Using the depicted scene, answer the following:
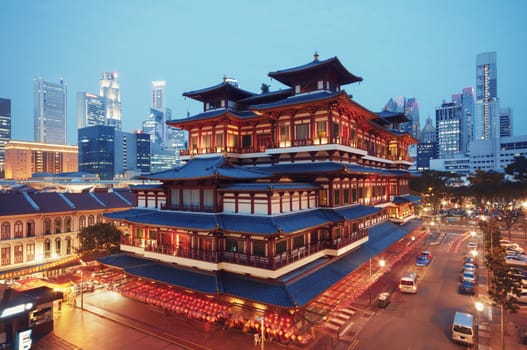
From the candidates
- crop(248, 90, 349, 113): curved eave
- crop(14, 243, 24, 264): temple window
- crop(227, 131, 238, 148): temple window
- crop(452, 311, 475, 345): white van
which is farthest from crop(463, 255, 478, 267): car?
crop(14, 243, 24, 264): temple window

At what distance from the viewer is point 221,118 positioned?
117 feet

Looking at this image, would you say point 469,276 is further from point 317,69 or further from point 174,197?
point 174,197

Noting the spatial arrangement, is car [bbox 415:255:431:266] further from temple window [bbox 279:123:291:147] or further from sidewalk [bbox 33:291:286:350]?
sidewalk [bbox 33:291:286:350]

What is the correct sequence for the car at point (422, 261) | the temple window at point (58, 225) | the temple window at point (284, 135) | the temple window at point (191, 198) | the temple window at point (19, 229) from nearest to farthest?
the temple window at point (191, 198) → the temple window at point (284, 135) → the temple window at point (19, 229) → the car at point (422, 261) → the temple window at point (58, 225)

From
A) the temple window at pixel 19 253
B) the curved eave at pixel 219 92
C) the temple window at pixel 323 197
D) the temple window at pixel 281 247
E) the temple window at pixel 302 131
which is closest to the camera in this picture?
the temple window at pixel 281 247

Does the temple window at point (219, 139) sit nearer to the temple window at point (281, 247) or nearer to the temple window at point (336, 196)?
the temple window at point (336, 196)

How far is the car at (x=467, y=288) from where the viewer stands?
3403cm

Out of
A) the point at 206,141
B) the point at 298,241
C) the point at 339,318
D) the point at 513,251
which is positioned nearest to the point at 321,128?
the point at 298,241

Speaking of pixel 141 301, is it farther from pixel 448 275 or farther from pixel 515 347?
pixel 448 275

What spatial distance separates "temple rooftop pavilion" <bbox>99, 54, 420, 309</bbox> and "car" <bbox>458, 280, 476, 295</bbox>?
28.8 ft

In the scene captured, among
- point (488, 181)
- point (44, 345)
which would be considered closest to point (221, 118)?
point (44, 345)

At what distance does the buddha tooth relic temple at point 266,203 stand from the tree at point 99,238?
8.87m

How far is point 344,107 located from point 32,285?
3511 centimetres

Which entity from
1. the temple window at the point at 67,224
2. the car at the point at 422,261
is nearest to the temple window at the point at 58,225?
the temple window at the point at 67,224
